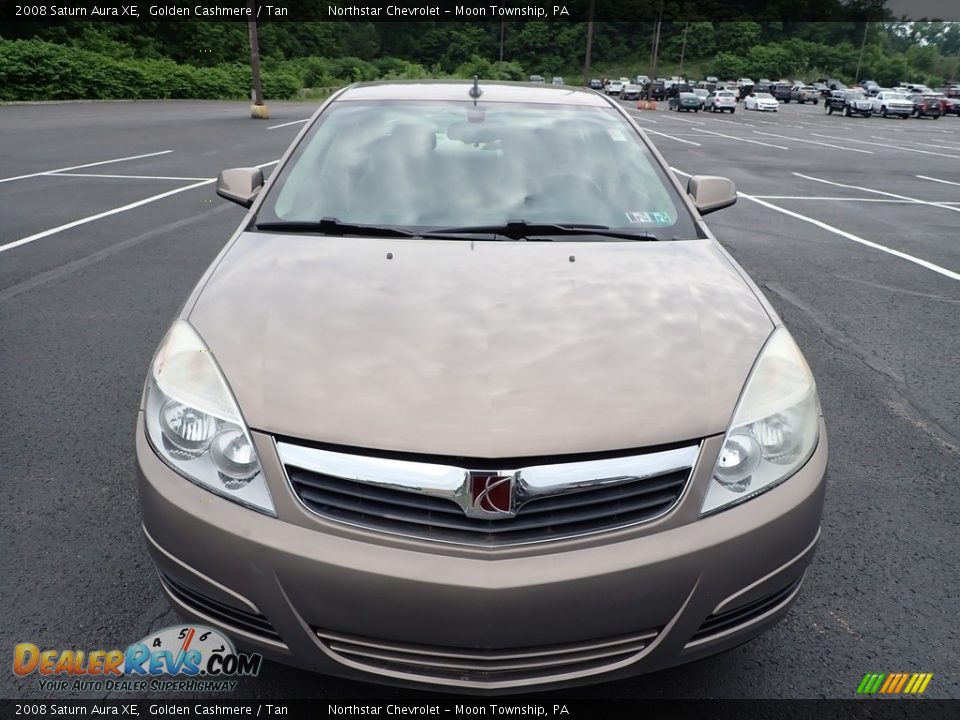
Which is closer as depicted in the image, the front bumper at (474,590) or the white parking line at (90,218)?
the front bumper at (474,590)

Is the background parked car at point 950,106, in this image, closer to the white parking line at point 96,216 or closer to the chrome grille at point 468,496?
the white parking line at point 96,216

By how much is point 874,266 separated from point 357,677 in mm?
7115

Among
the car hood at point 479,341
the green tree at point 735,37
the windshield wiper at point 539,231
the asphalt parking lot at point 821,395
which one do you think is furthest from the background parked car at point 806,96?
the car hood at point 479,341

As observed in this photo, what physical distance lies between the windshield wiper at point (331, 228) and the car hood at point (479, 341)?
75 millimetres

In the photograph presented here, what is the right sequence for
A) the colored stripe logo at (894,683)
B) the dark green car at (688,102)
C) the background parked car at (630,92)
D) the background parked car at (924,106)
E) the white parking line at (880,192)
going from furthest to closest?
the background parked car at (630,92), the dark green car at (688,102), the background parked car at (924,106), the white parking line at (880,192), the colored stripe logo at (894,683)

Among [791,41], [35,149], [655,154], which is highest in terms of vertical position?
[791,41]

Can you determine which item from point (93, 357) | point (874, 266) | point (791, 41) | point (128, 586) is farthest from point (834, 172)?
point (791, 41)

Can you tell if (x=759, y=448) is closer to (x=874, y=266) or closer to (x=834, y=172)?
(x=874, y=266)

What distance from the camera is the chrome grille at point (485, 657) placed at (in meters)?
1.70

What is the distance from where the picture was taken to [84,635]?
2252mm

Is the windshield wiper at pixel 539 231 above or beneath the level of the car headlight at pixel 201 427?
above

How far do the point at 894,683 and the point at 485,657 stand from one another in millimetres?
1308

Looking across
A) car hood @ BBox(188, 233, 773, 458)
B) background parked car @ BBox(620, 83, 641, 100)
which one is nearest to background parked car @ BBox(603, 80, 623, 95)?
background parked car @ BBox(620, 83, 641, 100)

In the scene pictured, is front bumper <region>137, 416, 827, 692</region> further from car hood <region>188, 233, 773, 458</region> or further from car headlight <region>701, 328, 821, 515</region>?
car hood <region>188, 233, 773, 458</region>
